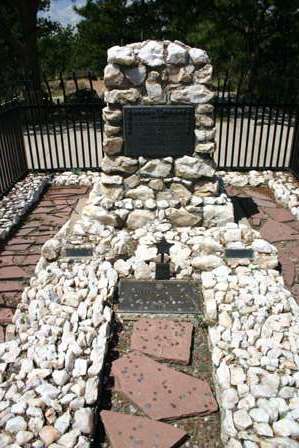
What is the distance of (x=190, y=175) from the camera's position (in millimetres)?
4691

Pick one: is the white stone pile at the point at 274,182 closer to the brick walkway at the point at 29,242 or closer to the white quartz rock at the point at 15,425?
the brick walkway at the point at 29,242

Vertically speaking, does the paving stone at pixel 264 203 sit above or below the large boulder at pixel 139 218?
below

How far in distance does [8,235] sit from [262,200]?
→ 12.5ft

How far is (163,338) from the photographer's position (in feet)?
10.7

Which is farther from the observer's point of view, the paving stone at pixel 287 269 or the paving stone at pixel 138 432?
the paving stone at pixel 287 269

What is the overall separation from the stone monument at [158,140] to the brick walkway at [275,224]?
2.48 feet

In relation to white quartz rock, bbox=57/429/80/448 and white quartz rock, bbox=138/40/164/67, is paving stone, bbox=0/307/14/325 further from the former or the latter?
white quartz rock, bbox=138/40/164/67

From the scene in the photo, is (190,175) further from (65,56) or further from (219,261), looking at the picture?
(65,56)

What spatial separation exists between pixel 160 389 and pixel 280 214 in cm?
361

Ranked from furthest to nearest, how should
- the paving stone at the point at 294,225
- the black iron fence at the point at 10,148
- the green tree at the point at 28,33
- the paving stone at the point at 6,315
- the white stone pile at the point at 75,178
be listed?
the green tree at the point at 28,33 < the white stone pile at the point at 75,178 < the black iron fence at the point at 10,148 < the paving stone at the point at 294,225 < the paving stone at the point at 6,315

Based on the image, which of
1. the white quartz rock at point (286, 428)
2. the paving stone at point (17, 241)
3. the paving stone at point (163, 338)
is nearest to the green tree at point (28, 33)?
the paving stone at point (17, 241)


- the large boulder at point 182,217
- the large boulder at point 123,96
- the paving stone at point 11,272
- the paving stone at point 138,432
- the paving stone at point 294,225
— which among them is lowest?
the paving stone at point 11,272

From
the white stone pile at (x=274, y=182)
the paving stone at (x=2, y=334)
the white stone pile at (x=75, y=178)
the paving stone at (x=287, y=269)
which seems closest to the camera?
the paving stone at (x=2, y=334)

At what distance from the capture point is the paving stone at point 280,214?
17.9 feet
